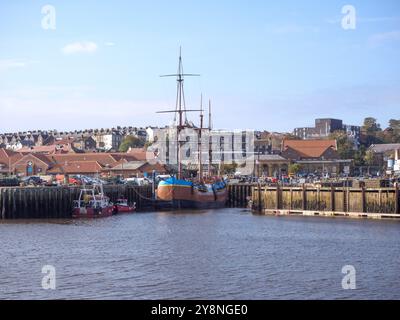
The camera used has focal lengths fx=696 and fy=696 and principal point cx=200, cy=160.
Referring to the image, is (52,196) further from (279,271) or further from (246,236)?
(279,271)

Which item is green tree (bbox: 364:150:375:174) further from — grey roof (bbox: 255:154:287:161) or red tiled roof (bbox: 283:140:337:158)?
grey roof (bbox: 255:154:287:161)

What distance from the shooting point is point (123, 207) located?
7619cm

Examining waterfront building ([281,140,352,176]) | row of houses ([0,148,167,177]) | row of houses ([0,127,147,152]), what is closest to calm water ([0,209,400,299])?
row of houses ([0,148,167,177])

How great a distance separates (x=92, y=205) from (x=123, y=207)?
307 inches

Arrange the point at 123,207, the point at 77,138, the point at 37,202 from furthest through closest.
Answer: the point at 77,138, the point at 123,207, the point at 37,202

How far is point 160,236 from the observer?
161 ft

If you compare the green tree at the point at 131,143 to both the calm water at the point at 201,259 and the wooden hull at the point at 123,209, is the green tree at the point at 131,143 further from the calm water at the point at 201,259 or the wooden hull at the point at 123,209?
the calm water at the point at 201,259

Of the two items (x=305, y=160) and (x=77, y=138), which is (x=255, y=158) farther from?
(x=77, y=138)

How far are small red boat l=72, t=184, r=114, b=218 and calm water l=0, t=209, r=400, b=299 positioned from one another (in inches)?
326

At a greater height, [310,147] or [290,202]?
[310,147]

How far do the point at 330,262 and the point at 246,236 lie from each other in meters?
12.6

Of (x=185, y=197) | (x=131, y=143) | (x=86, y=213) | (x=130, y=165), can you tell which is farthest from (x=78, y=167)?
(x=131, y=143)

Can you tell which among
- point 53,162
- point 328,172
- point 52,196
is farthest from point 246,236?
point 328,172

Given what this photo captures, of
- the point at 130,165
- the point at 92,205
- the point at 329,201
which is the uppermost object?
the point at 130,165
